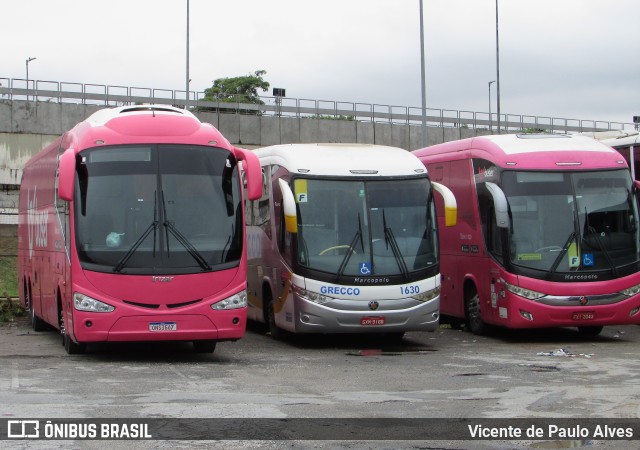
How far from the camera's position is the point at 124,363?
16.4 metres

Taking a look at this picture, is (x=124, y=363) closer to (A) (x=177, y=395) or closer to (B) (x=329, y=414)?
(A) (x=177, y=395)

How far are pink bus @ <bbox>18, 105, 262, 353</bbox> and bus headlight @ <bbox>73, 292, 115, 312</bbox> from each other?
0.04 ft

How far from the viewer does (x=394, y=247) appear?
19.2m

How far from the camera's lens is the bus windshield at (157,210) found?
16.4 m

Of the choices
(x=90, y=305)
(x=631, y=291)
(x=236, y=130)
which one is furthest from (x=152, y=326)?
(x=236, y=130)

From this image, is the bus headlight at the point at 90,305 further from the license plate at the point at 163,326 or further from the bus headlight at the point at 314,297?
the bus headlight at the point at 314,297

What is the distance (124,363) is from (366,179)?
17.5 feet

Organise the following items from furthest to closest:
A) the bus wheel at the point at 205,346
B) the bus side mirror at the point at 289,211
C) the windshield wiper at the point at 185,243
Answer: the bus side mirror at the point at 289,211
the bus wheel at the point at 205,346
the windshield wiper at the point at 185,243

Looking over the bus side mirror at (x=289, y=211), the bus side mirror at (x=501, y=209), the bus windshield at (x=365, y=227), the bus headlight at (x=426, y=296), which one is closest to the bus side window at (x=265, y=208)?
the bus windshield at (x=365, y=227)

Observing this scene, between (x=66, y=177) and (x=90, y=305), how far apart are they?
5.83 ft

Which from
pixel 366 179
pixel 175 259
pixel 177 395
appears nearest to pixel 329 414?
pixel 177 395

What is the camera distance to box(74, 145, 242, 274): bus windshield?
1641 cm

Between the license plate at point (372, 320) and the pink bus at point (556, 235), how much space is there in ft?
8.43

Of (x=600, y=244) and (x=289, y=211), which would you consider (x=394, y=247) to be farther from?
(x=600, y=244)
